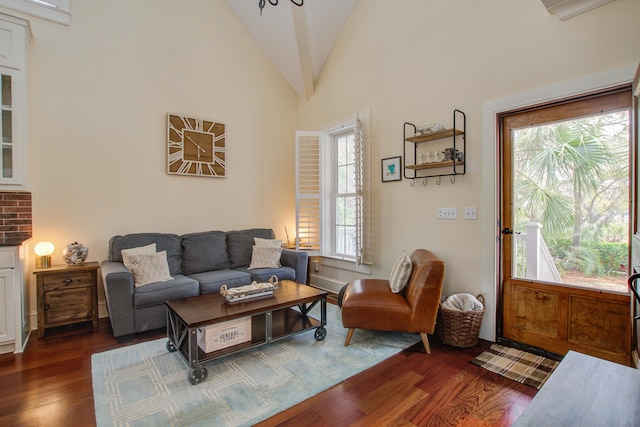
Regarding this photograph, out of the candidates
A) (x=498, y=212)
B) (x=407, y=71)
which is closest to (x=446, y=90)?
(x=407, y=71)

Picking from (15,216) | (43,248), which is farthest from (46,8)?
(43,248)

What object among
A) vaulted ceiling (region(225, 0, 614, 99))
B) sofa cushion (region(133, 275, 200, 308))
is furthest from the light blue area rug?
vaulted ceiling (region(225, 0, 614, 99))

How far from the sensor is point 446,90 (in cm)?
298

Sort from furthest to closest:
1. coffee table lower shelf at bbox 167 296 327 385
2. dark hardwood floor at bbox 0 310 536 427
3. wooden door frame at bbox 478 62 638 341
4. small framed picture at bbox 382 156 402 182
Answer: small framed picture at bbox 382 156 402 182
wooden door frame at bbox 478 62 638 341
coffee table lower shelf at bbox 167 296 327 385
dark hardwood floor at bbox 0 310 536 427

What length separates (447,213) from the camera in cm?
298

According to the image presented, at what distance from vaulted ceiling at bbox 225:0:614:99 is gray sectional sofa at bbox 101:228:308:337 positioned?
2.42 meters

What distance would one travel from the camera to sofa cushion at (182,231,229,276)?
362cm

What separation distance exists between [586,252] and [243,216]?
3743mm

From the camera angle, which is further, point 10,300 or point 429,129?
point 429,129

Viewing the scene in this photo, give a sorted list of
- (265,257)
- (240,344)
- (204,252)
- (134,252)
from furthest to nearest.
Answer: (265,257), (204,252), (134,252), (240,344)

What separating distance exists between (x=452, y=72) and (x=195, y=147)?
Result: 3.06 m

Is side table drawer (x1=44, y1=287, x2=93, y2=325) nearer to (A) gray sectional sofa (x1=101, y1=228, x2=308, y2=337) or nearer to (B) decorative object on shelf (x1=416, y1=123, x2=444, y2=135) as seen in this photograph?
(A) gray sectional sofa (x1=101, y1=228, x2=308, y2=337)

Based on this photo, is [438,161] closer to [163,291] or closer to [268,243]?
[268,243]

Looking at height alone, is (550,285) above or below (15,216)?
below
